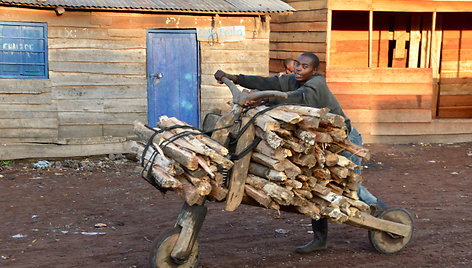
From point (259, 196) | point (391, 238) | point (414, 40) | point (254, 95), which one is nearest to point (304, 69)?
point (254, 95)

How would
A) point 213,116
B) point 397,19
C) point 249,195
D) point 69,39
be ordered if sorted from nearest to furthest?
point 249,195
point 213,116
point 69,39
point 397,19

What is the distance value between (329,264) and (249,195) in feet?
4.51

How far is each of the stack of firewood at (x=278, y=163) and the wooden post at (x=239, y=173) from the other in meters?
0.04

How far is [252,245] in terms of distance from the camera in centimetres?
634

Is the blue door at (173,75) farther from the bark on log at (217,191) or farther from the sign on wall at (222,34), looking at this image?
the bark on log at (217,191)

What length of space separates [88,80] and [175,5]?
2.31 meters

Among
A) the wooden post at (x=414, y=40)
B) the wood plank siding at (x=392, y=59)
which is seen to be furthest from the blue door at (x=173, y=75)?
the wooden post at (x=414, y=40)

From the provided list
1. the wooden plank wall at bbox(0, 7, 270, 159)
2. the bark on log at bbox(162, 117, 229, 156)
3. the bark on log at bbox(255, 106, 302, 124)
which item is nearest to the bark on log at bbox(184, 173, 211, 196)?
the bark on log at bbox(162, 117, 229, 156)

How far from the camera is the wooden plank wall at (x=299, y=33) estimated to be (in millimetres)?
13516

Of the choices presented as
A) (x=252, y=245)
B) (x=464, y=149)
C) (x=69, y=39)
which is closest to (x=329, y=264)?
(x=252, y=245)

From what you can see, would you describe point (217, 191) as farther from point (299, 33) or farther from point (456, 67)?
point (456, 67)

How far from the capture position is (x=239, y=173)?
195 inches

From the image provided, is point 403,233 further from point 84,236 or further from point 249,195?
point 84,236

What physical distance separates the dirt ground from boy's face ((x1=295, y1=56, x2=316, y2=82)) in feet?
5.87
